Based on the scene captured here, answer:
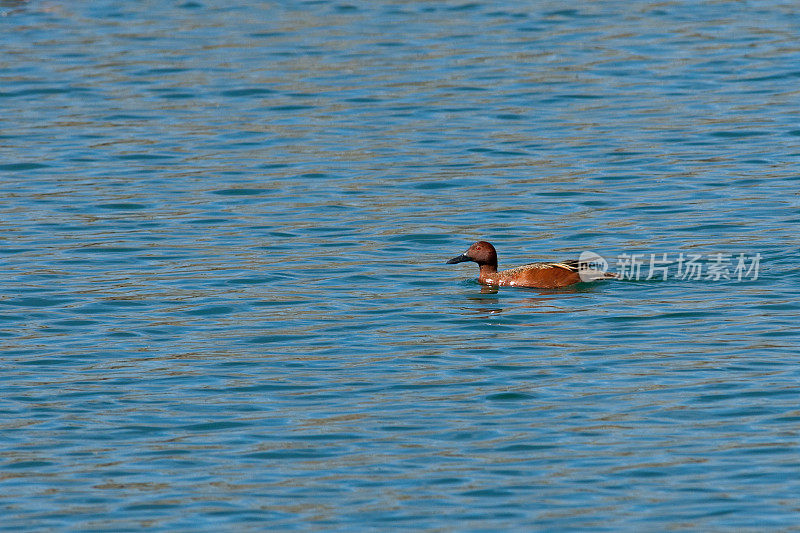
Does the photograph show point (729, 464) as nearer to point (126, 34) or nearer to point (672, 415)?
point (672, 415)

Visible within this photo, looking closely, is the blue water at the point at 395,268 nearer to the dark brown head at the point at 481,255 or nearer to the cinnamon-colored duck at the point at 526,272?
the cinnamon-colored duck at the point at 526,272

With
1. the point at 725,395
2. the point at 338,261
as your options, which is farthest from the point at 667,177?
the point at 725,395

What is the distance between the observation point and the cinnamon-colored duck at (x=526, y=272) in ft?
46.3

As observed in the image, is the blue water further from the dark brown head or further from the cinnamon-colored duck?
the dark brown head

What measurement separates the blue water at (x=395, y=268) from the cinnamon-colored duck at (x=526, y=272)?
125 mm

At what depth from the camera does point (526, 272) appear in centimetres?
1431

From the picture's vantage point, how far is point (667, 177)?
18328 millimetres

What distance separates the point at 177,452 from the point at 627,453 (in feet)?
9.68

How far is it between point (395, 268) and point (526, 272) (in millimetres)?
1522

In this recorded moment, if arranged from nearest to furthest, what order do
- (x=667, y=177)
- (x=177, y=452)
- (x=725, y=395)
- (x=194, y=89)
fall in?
(x=177, y=452) → (x=725, y=395) → (x=667, y=177) → (x=194, y=89)

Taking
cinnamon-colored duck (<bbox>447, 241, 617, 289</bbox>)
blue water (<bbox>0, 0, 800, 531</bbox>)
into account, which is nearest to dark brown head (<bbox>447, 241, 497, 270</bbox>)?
cinnamon-colored duck (<bbox>447, 241, 617, 289</bbox>)

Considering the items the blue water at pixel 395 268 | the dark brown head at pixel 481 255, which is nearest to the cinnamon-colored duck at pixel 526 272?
the dark brown head at pixel 481 255

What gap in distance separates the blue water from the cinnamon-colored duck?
13 centimetres

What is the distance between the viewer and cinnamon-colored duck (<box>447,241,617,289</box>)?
46.3ft
